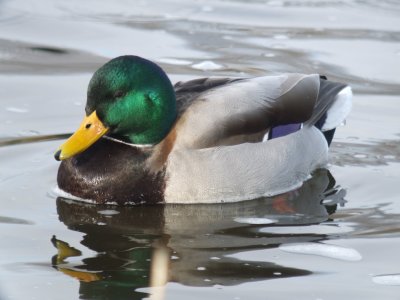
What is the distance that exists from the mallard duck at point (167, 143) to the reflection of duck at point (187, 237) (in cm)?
12

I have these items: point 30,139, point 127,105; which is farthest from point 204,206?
point 30,139

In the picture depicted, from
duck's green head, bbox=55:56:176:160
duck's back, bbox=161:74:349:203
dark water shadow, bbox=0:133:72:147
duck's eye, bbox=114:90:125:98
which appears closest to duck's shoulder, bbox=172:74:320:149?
duck's back, bbox=161:74:349:203

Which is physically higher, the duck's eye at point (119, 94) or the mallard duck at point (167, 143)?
the duck's eye at point (119, 94)

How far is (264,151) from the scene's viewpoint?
317 inches

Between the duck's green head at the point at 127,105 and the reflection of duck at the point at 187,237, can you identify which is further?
the duck's green head at the point at 127,105

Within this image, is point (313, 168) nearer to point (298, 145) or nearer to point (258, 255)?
point (298, 145)

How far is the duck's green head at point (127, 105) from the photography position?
7.63 metres

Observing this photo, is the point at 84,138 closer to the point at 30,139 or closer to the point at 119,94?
the point at 119,94

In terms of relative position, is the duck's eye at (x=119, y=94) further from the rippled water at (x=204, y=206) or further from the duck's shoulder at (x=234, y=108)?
the rippled water at (x=204, y=206)

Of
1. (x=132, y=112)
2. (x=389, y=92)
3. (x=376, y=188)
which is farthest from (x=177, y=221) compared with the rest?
(x=389, y=92)

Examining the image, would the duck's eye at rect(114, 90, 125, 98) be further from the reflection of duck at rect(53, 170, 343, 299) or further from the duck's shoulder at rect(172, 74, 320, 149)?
the reflection of duck at rect(53, 170, 343, 299)

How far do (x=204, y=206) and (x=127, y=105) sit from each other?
816 millimetres

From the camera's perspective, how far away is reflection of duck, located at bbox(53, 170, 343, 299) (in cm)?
641

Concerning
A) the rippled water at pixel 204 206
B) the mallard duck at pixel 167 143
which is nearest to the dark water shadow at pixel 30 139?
the rippled water at pixel 204 206
